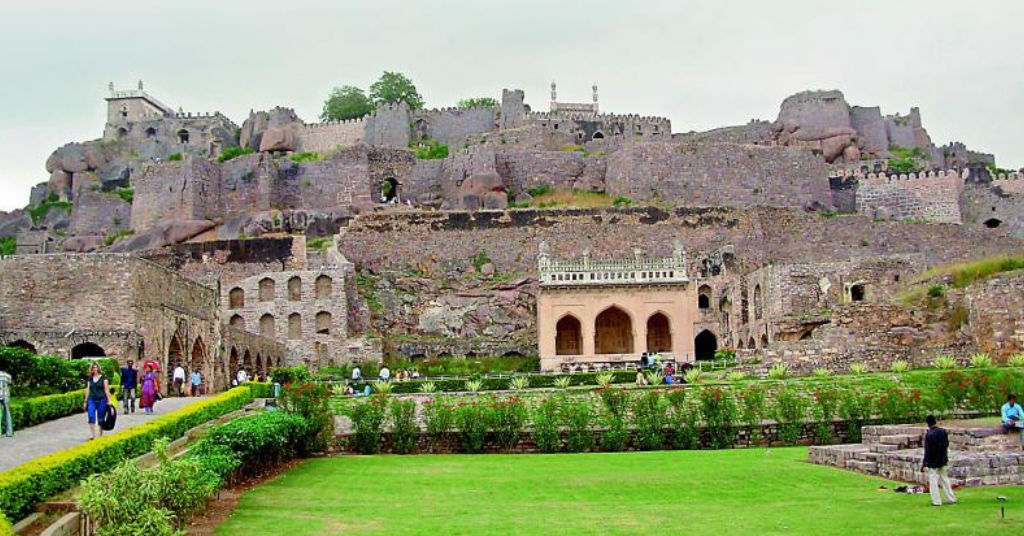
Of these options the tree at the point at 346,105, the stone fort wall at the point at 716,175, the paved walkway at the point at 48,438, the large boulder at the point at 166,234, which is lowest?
the paved walkway at the point at 48,438

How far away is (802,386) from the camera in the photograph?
25.6 m

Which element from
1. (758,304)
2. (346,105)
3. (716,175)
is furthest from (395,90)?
(758,304)

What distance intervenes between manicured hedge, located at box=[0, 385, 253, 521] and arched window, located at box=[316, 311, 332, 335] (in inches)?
1333

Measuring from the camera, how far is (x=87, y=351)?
33844 millimetres

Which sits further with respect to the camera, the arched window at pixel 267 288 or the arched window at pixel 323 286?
the arched window at pixel 267 288

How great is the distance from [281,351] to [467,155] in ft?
62.3

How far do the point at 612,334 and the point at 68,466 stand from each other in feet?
135

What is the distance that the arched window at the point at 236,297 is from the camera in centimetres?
5412

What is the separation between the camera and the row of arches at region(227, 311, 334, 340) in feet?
Answer: 173

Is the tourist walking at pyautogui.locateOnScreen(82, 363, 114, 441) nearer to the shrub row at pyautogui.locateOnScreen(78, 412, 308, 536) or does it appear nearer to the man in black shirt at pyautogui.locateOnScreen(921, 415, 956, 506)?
the shrub row at pyautogui.locateOnScreen(78, 412, 308, 536)

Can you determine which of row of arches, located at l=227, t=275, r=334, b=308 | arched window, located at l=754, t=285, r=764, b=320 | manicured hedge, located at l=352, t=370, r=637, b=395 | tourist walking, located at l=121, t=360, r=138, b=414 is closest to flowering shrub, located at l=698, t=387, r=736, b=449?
manicured hedge, located at l=352, t=370, r=637, b=395

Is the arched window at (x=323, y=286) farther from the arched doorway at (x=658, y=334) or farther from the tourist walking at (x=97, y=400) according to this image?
the tourist walking at (x=97, y=400)

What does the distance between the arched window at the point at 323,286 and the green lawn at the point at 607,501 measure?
3320 centimetres

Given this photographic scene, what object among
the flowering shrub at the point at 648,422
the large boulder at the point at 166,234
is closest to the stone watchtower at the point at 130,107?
the large boulder at the point at 166,234
